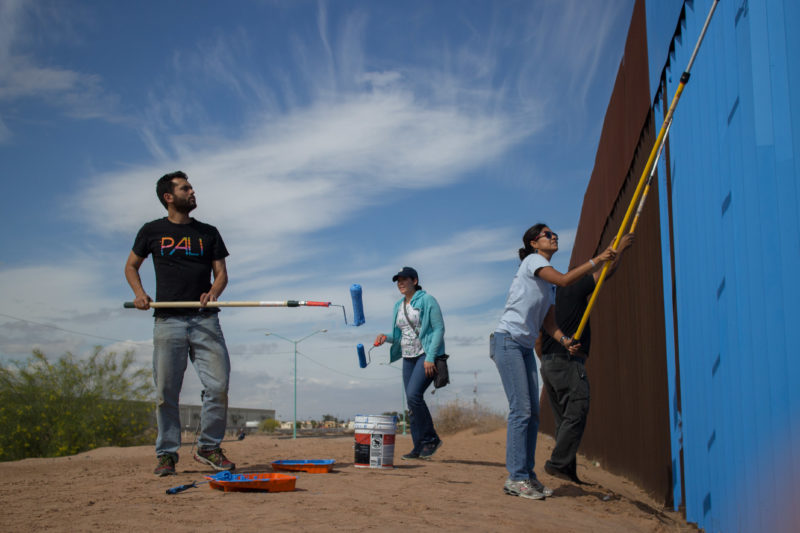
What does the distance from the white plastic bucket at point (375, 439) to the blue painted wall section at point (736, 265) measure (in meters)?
2.31

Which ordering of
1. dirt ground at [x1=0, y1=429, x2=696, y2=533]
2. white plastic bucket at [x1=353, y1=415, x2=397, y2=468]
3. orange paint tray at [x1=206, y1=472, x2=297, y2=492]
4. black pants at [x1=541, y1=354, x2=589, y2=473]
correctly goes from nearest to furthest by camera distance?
dirt ground at [x1=0, y1=429, x2=696, y2=533] → orange paint tray at [x1=206, y1=472, x2=297, y2=492] → black pants at [x1=541, y1=354, x2=589, y2=473] → white plastic bucket at [x1=353, y1=415, x2=397, y2=468]

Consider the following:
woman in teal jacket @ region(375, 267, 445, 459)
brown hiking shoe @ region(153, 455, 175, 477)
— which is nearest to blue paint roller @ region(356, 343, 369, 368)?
woman in teal jacket @ region(375, 267, 445, 459)

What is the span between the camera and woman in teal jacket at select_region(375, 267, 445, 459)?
Answer: 6.80 metres

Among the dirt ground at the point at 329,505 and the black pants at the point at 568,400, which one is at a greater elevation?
the black pants at the point at 568,400

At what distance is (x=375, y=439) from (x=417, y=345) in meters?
1.29

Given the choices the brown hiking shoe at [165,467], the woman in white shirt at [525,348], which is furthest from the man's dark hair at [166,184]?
the woman in white shirt at [525,348]

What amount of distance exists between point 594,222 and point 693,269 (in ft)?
18.7

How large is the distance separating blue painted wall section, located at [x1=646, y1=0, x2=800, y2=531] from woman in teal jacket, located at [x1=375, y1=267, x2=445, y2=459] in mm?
2569

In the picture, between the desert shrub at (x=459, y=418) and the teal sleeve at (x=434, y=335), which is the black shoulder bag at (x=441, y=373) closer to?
the teal sleeve at (x=434, y=335)

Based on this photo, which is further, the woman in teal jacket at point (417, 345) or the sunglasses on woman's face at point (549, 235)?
the woman in teal jacket at point (417, 345)

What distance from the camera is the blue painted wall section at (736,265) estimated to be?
2.67 metres

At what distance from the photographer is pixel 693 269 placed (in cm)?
405

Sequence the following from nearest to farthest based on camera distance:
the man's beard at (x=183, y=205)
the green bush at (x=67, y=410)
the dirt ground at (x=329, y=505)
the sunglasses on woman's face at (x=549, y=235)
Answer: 1. the dirt ground at (x=329, y=505)
2. the sunglasses on woman's face at (x=549, y=235)
3. the man's beard at (x=183, y=205)
4. the green bush at (x=67, y=410)

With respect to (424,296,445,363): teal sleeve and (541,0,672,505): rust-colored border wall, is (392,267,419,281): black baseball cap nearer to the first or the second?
(424,296,445,363): teal sleeve
